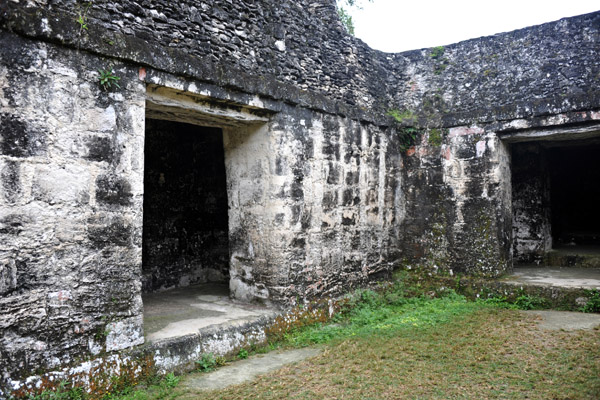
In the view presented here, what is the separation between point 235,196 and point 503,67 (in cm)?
419

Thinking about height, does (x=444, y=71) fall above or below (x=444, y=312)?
above

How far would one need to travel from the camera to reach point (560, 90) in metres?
5.95

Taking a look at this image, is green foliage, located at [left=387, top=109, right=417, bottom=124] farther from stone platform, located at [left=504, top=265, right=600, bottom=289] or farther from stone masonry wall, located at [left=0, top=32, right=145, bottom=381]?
stone masonry wall, located at [left=0, top=32, right=145, bottom=381]

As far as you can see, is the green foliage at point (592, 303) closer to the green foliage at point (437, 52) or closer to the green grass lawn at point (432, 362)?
the green grass lawn at point (432, 362)

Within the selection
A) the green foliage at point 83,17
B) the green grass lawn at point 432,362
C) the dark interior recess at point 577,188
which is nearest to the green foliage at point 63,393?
the green grass lawn at point 432,362

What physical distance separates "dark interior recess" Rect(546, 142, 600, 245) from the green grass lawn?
615 cm

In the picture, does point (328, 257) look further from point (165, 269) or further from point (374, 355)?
point (165, 269)

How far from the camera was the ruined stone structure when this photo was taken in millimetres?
3094

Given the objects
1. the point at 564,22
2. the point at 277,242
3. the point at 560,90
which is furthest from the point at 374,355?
the point at 564,22

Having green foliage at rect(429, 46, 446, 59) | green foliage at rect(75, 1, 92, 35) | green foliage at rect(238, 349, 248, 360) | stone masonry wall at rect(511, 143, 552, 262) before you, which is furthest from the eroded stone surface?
stone masonry wall at rect(511, 143, 552, 262)

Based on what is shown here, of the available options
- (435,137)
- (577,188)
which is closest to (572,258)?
(435,137)

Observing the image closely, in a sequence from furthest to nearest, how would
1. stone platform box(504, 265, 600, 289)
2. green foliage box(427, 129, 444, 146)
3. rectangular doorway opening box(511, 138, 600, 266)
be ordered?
1. rectangular doorway opening box(511, 138, 600, 266)
2. green foliage box(427, 129, 444, 146)
3. stone platform box(504, 265, 600, 289)

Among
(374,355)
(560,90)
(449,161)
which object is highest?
(560,90)

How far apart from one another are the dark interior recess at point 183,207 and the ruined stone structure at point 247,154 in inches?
1.0
